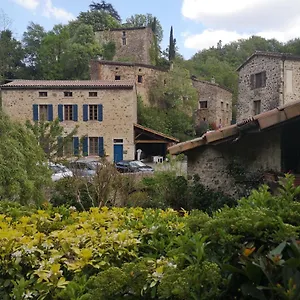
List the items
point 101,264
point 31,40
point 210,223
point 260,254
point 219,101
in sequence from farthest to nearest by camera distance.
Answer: point 31,40
point 219,101
point 101,264
point 210,223
point 260,254

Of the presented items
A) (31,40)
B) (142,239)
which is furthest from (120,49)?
(142,239)

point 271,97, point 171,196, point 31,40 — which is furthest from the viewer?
point 31,40

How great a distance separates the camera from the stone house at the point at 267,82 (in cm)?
2502

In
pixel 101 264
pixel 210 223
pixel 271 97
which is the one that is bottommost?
pixel 101 264

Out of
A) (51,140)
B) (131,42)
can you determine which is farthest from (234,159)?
(131,42)

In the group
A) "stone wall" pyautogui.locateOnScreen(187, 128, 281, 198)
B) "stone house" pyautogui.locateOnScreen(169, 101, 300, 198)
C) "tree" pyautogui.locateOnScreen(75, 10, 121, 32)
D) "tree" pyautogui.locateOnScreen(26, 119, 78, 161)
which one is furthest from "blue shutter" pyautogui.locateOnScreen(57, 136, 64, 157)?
"tree" pyautogui.locateOnScreen(75, 10, 121, 32)

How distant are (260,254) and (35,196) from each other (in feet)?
31.1

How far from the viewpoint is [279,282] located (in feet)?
6.00

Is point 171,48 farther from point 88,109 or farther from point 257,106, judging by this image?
point 257,106

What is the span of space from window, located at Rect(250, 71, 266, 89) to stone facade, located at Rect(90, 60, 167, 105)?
514 inches

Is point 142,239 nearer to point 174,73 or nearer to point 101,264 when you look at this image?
point 101,264

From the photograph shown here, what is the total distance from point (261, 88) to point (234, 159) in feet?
56.1

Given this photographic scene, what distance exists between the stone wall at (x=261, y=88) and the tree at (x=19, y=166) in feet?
59.0

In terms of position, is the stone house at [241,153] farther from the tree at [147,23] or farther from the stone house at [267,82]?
the tree at [147,23]
